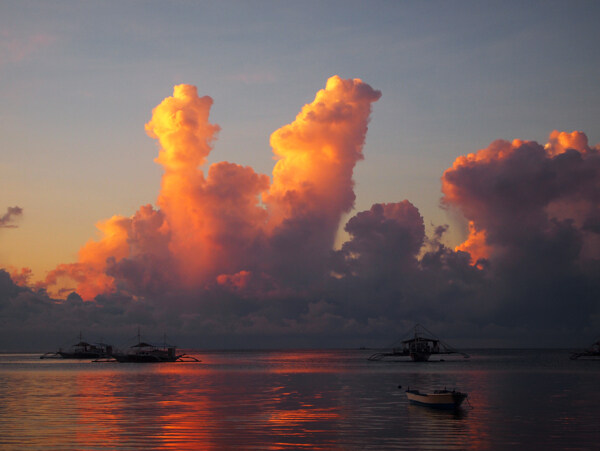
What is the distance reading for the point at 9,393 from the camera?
348 ft

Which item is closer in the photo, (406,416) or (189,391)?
(406,416)

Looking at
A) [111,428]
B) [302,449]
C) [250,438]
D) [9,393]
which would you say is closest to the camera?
[302,449]

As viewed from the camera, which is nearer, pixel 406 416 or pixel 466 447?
pixel 466 447

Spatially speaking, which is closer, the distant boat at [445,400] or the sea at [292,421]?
the sea at [292,421]

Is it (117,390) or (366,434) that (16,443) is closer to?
(366,434)

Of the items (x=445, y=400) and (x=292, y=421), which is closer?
(x=292, y=421)

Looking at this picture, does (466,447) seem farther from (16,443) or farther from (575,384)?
(575,384)

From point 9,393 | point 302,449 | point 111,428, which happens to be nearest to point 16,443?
point 111,428

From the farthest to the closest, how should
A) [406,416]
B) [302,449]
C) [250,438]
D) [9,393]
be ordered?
[9,393] → [406,416] → [250,438] → [302,449]

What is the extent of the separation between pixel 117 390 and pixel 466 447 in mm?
73798

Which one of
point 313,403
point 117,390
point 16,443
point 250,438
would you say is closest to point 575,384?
point 313,403

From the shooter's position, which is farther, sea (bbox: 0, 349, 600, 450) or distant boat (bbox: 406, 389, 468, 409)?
distant boat (bbox: 406, 389, 468, 409)

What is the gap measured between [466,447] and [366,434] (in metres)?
9.49

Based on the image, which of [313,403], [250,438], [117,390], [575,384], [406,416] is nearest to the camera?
[250,438]
